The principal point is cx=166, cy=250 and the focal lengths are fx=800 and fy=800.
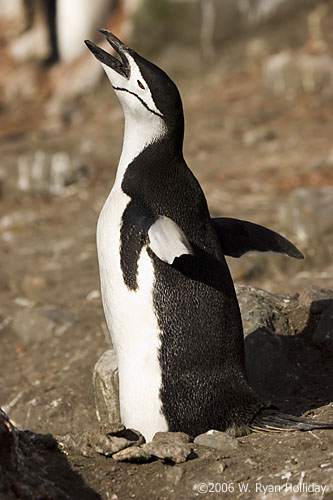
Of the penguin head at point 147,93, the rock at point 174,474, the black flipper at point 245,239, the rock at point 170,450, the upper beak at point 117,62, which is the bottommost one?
the rock at point 174,474

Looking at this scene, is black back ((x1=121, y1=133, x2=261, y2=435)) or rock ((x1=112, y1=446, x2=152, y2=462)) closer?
rock ((x1=112, y1=446, x2=152, y2=462))

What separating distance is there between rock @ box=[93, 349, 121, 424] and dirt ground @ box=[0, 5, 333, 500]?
0.21m

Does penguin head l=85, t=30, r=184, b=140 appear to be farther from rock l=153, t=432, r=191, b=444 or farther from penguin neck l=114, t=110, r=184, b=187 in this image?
rock l=153, t=432, r=191, b=444

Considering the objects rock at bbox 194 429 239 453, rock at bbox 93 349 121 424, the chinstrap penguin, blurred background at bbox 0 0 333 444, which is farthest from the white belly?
blurred background at bbox 0 0 333 444

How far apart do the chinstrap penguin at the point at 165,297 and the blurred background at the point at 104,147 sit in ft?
3.77

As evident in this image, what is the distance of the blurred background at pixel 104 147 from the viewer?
5746 millimetres

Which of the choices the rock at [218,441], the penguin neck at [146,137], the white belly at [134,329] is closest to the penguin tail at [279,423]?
the rock at [218,441]

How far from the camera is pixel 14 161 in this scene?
950cm

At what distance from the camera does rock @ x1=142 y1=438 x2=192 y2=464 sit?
3016 mm

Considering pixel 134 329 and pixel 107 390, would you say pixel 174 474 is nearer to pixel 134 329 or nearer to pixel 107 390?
pixel 134 329

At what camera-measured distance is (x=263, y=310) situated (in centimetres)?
457

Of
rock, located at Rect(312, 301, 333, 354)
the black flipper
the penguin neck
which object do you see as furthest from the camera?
rock, located at Rect(312, 301, 333, 354)

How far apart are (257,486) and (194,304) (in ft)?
2.91

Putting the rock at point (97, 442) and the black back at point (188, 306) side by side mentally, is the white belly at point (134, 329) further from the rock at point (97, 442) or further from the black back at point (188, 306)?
the rock at point (97, 442)
